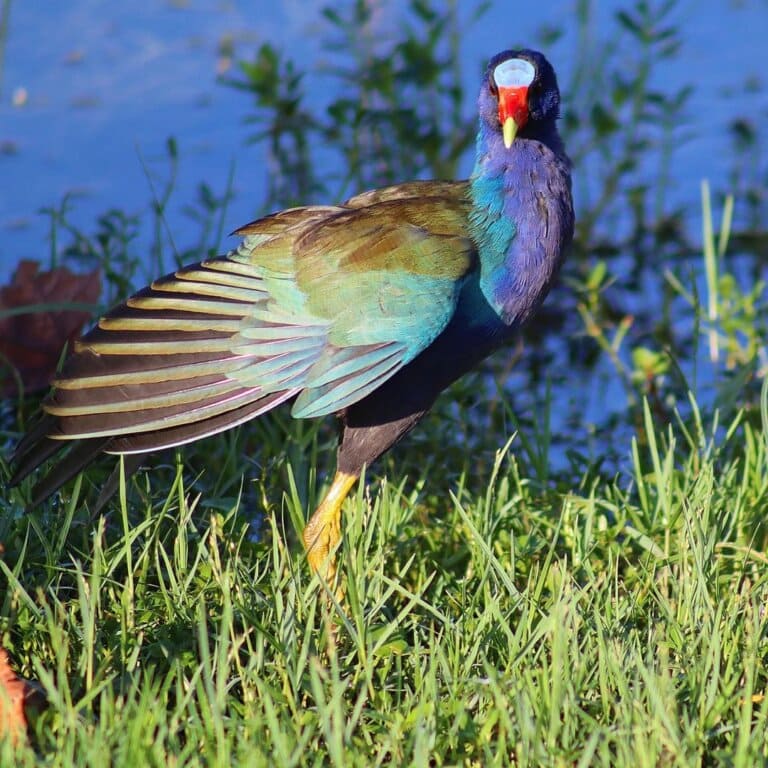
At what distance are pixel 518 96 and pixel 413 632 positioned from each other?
3.86 feet

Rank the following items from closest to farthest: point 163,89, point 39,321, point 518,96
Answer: point 518,96 → point 39,321 → point 163,89

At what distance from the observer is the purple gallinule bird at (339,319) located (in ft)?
9.05

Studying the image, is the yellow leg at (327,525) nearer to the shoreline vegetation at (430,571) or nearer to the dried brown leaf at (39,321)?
the shoreline vegetation at (430,571)

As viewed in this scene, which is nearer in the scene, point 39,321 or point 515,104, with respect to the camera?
point 515,104

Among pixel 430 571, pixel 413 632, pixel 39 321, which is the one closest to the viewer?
pixel 413 632

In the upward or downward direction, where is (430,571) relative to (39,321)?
downward

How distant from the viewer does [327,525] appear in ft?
9.91

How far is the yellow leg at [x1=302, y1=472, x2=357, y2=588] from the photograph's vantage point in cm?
301

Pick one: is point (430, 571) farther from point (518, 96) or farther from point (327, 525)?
point (518, 96)

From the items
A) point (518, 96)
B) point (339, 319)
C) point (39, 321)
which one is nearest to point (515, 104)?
point (518, 96)

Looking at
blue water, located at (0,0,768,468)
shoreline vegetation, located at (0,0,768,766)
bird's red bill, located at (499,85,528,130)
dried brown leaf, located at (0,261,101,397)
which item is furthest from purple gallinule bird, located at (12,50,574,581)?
blue water, located at (0,0,768,468)

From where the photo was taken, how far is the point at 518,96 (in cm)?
297

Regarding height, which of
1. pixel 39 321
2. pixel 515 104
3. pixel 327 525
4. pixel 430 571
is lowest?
pixel 430 571

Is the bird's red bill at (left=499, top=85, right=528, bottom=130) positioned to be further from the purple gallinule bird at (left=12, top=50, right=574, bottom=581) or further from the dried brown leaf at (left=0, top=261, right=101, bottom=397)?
the dried brown leaf at (left=0, top=261, right=101, bottom=397)
